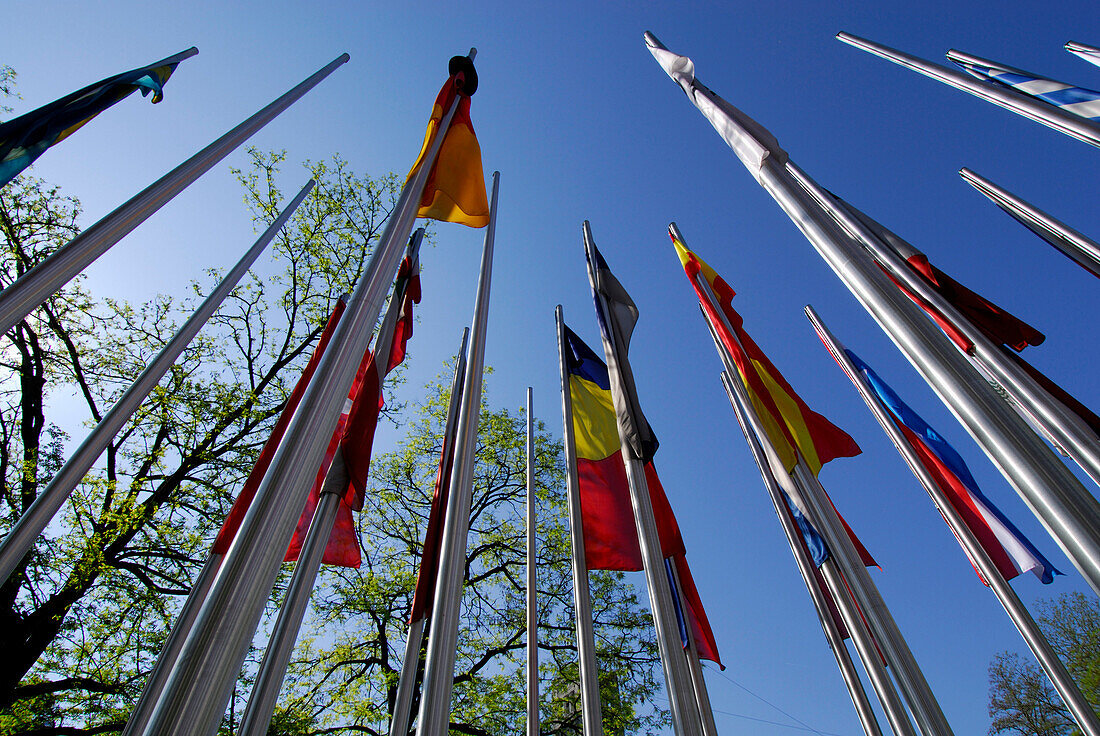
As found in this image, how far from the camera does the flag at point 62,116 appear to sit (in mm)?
4355

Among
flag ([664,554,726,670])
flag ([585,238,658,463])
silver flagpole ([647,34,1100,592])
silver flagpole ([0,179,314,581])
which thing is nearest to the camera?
silver flagpole ([647,34,1100,592])

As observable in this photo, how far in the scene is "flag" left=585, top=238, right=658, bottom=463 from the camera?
5496 millimetres

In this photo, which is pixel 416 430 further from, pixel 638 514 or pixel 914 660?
pixel 914 660

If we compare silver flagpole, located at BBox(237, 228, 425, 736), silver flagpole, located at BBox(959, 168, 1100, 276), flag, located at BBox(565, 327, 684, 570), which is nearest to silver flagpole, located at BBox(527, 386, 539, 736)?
flag, located at BBox(565, 327, 684, 570)

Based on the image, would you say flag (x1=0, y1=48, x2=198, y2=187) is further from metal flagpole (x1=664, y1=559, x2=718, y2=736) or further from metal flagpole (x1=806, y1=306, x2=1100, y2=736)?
metal flagpole (x1=806, y1=306, x2=1100, y2=736)

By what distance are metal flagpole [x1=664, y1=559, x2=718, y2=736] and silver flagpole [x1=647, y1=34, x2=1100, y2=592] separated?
2821mm

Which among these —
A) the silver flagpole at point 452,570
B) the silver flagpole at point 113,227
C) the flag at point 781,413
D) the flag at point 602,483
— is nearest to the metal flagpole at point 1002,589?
the flag at point 781,413

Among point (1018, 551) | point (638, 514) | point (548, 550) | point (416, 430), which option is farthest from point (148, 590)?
point (1018, 551)

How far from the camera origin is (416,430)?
1611 cm

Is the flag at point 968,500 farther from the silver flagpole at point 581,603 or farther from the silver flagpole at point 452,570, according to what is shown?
the silver flagpole at point 452,570

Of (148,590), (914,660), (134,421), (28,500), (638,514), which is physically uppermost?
(134,421)

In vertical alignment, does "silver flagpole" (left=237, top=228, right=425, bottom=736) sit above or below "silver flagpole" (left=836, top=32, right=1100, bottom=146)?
below

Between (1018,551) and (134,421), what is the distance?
14893 millimetres

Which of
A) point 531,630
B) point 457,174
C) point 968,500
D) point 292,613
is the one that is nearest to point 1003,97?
point 968,500
